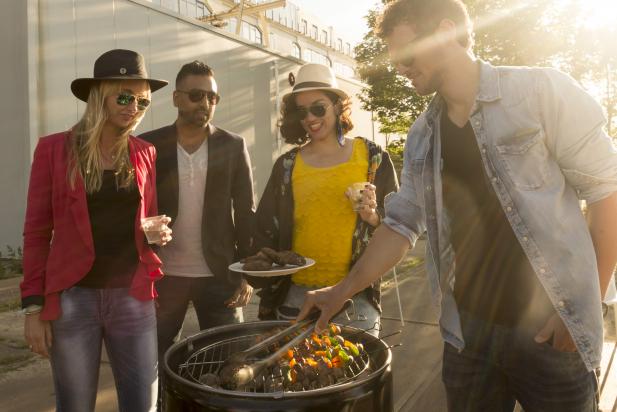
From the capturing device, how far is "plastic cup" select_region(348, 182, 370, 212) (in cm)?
286

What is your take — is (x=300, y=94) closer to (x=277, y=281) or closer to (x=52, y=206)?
(x=277, y=281)

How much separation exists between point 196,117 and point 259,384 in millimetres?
1863

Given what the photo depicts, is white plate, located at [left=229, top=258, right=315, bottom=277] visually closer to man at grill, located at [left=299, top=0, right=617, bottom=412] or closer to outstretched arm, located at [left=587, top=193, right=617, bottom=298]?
man at grill, located at [left=299, top=0, right=617, bottom=412]

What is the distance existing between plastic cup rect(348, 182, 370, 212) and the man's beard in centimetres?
108

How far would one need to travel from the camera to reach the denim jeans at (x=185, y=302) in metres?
3.15

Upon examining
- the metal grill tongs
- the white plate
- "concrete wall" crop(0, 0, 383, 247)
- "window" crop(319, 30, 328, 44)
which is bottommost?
the metal grill tongs

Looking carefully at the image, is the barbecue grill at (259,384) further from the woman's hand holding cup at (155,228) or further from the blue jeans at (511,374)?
the woman's hand holding cup at (155,228)

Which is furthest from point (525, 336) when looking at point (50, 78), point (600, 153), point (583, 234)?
point (50, 78)

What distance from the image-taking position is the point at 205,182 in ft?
10.7

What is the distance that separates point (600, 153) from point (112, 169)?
81.1 inches

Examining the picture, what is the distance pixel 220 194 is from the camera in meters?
3.27

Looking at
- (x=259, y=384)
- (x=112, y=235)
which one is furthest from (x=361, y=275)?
(x=112, y=235)

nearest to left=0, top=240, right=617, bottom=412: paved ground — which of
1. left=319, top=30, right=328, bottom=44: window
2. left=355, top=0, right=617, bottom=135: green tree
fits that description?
left=355, top=0, right=617, bottom=135: green tree

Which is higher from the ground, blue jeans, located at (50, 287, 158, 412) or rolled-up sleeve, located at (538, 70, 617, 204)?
rolled-up sleeve, located at (538, 70, 617, 204)
